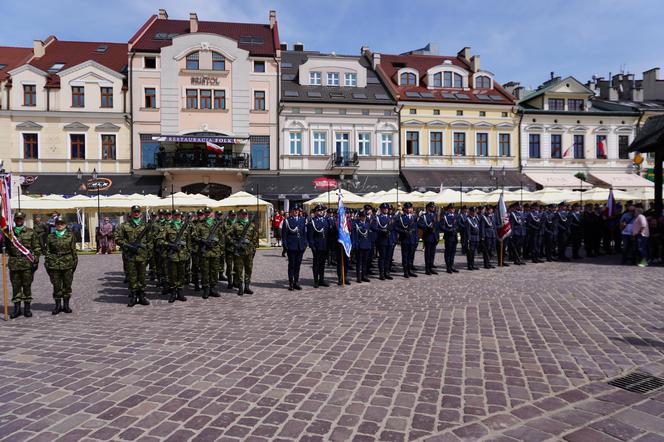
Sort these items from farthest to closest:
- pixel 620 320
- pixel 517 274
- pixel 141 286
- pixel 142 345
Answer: pixel 517 274, pixel 141 286, pixel 620 320, pixel 142 345

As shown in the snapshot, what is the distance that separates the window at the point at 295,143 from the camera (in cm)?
3247

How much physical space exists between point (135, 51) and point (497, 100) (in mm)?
25066

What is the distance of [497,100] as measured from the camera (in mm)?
34594

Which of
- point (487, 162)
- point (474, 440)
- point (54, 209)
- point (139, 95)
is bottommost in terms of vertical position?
point (474, 440)

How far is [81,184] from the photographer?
29750 mm

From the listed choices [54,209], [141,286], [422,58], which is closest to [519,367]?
[141,286]

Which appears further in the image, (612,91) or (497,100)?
(612,91)

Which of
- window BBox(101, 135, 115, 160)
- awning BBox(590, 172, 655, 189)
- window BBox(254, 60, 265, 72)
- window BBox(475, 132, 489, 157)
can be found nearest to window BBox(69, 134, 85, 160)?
window BBox(101, 135, 115, 160)

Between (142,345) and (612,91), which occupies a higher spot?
(612,91)

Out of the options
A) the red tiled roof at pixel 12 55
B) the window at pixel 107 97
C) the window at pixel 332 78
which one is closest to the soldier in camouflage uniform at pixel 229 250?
the window at pixel 107 97

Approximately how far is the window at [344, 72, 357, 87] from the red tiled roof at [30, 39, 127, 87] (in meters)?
15.3

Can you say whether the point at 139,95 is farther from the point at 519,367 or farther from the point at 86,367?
the point at 519,367

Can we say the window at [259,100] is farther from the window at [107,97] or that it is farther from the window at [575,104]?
the window at [575,104]

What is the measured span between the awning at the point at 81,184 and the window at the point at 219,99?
6.07m
